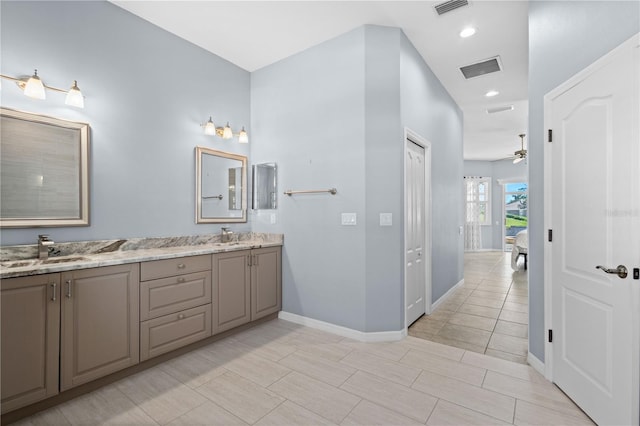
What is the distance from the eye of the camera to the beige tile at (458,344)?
2734mm

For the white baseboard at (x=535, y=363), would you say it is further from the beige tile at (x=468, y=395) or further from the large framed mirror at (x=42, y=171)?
the large framed mirror at (x=42, y=171)

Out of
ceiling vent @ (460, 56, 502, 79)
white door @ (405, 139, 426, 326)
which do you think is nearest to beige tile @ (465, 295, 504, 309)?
white door @ (405, 139, 426, 326)

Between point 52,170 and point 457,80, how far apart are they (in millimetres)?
4613

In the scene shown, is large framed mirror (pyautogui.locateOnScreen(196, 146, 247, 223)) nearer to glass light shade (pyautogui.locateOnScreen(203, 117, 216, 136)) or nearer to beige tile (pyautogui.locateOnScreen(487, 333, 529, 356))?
glass light shade (pyautogui.locateOnScreen(203, 117, 216, 136))

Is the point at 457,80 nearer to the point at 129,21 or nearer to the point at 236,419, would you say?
the point at 129,21

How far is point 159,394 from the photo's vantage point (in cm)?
205

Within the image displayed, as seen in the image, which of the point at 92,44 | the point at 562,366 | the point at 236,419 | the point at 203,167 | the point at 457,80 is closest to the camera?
the point at 236,419

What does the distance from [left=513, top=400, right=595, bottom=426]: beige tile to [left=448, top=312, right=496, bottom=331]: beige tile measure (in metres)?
1.40

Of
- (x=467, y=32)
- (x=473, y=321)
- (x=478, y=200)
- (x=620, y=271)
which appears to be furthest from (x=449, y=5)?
(x=478, y=200)

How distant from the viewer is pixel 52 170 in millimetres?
2283

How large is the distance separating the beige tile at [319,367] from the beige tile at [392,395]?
0.08 m

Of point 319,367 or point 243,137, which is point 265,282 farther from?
point 243,137

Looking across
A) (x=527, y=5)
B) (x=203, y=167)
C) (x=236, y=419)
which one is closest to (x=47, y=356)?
(x=236, y=419)

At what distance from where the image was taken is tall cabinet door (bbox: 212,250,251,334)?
2842mm
